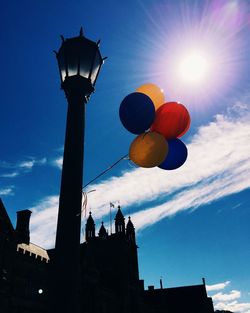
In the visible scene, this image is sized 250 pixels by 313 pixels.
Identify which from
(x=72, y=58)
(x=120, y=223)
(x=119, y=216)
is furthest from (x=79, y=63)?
(x=119, y=216)

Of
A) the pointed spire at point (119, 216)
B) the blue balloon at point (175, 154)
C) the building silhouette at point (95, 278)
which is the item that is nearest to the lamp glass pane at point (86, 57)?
the blue balloon at point (175, 154)

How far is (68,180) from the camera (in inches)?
186

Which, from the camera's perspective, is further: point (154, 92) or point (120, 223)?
point (120, 223)

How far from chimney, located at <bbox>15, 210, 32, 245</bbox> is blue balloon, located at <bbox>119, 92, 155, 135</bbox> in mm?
29160

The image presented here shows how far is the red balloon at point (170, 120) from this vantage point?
6242mm

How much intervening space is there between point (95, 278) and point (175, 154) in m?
35.7

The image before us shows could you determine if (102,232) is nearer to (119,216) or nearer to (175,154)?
(119,216)

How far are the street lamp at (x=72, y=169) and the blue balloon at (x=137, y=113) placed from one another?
90cm

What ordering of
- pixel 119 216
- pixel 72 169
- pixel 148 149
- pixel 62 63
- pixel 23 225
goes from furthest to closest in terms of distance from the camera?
pixel 119 216 → pixel 23 225 → pixel 148 149 → pixel 62 63 → pixel 72 169

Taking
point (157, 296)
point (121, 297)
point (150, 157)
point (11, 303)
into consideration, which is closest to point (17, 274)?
point (11, 303)

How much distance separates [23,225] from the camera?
3394 centimetres

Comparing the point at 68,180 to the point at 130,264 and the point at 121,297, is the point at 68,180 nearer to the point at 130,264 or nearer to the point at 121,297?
the point at 121,297

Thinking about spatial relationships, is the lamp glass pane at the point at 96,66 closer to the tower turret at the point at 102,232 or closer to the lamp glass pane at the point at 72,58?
the lamp glass pane at the point at 72,58

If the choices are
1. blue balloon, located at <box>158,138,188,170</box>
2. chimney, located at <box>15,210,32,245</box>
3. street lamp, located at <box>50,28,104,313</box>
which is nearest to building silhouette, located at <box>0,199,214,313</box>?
chimney, located at <box>15,210,32,245</box>
